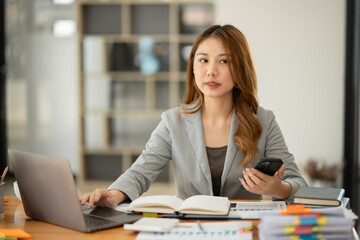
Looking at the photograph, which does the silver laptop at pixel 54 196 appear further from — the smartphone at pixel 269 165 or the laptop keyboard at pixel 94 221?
the smartphone at pixel 269 165

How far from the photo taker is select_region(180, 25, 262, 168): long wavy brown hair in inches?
86.8

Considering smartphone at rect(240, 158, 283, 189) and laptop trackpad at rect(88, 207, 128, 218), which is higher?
→ smartphone at rect(240, 158, 283, 189)

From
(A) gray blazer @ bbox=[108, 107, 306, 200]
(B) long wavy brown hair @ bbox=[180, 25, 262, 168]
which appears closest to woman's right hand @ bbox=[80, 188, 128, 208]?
(A) gray blazer @ bbox=[108, 107, 306, 200]

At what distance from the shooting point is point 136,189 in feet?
6.62

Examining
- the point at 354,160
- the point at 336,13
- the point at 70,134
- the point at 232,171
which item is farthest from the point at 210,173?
the point at 70,134

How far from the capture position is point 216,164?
2.27 m

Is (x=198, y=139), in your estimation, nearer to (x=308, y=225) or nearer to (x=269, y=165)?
(x=269, y=165)

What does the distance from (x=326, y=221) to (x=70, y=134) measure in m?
5.17

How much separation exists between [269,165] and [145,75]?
386 centimetres

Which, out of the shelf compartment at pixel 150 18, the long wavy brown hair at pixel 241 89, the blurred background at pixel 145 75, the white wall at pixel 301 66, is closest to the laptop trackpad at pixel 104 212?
the long wavy brown hair at pixel 241 89

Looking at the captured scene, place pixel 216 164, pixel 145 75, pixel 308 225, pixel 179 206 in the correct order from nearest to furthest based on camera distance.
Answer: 1. pixel 308 225
2. pixel 179 206
3. pixel 216 164
4. pixel 145 75

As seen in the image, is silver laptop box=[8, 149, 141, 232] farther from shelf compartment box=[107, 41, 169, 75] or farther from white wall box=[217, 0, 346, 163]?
Answer: shelf compartment box=[107, 41, 169, 75]

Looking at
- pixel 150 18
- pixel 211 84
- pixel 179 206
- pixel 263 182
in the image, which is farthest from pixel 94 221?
pixel 150 18

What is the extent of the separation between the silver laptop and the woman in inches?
18.6
